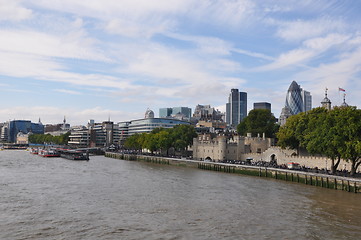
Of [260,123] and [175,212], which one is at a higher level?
[260,123]

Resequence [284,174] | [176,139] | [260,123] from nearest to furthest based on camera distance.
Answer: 1. [284,174]
2. [260,123]
3. [176,139]

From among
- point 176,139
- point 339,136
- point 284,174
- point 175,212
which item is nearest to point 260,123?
point 176,139

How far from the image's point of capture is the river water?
27.6 metres

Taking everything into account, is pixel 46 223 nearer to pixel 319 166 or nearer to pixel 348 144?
pixel 348 144

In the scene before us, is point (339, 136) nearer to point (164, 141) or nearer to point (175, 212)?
point (175, 212)

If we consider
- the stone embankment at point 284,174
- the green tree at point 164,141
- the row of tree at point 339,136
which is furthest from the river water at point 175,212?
the green tree at point 164,141

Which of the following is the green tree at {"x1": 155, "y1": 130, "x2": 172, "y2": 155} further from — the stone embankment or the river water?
the river water

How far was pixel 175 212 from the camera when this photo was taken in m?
34.1

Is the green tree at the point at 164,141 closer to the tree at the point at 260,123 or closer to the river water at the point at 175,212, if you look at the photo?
the tree at the point at 260,123

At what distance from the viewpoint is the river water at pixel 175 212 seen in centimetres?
2756

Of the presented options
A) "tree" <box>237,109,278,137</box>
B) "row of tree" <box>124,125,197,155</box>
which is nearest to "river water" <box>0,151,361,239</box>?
"tree" <box>237,109,278,137</box>

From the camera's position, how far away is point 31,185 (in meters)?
50.3

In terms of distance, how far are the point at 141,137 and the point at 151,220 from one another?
102466mm

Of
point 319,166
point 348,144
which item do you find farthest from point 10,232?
point 319,166
